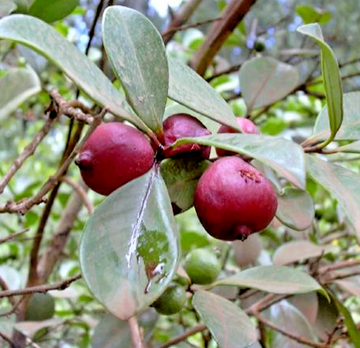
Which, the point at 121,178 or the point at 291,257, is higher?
the point at 121,178

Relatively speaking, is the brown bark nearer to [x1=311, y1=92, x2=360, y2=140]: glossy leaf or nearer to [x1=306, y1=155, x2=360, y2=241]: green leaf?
[x1=311, y1=92, x2=360, y2=140]: glossy leaf

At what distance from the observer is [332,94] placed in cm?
46

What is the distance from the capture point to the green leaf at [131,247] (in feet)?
1.26

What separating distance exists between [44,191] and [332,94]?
0.97 feet

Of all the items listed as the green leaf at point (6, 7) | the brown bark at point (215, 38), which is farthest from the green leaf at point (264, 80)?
the green leaf at point (6, 7)

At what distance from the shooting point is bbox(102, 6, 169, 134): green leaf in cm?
45

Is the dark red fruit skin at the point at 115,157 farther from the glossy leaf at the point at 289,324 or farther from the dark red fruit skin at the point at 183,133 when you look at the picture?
the glossy leaf at the point at 289,324

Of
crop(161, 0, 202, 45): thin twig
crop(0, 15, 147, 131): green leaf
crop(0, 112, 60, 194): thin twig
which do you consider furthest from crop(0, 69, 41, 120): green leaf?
crop(161, 0, 202, 45): thin twig

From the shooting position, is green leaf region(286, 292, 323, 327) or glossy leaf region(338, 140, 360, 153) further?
green leaf region(286, 292, 323, 327)

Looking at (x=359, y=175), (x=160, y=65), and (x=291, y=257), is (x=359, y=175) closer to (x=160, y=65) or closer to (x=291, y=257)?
(x=160, y=65)

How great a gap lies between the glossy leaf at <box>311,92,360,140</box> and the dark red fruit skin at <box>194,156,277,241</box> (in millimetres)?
123

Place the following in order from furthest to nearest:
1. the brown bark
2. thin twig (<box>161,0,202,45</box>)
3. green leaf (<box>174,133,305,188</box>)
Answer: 1. thin twig (<box>161,0,202,45</box>)
2. the brown bark
3. green leaf (<box>174,133,305,188</box>)

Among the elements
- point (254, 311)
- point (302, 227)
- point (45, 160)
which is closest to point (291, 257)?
A: point (254, 311)

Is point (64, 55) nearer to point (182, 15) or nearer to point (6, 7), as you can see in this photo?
point (6, 7)
